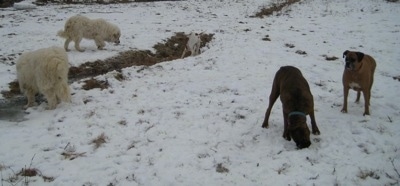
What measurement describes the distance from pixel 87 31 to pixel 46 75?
5915 millimetres

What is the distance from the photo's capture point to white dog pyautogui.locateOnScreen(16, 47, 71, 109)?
7895 millimetres

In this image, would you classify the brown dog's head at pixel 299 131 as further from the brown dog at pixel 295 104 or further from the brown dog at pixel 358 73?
the brown dog at pixel 358 73

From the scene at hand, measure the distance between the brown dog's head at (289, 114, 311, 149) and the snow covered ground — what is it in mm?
169

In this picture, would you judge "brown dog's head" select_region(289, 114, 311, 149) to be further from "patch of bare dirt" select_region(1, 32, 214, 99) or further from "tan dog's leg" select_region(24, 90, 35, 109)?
"tan dog's leg" select_region(24, 90, 35, 109)

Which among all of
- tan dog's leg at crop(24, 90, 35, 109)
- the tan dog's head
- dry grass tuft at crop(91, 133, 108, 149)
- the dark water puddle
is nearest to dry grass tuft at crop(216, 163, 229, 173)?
dry grass tuft at crop(91, 133, 108, 149)

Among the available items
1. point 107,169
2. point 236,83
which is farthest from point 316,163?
point 236,83

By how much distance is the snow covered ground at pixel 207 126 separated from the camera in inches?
212

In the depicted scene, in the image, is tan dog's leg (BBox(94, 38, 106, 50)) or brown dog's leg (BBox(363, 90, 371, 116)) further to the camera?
tan dog's leg (BBox(94, 38, 106, 50))

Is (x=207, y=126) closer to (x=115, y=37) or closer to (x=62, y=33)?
(x=115, y=37)

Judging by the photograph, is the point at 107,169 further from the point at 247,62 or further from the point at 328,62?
the point at 328,62

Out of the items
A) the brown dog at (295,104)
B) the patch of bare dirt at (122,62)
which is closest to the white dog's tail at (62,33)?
the patch of bare dirt at (122,62)

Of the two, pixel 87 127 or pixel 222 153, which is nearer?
pixel 222 153

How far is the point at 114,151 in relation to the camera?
20.1ft

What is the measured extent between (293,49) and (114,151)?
953 cm
